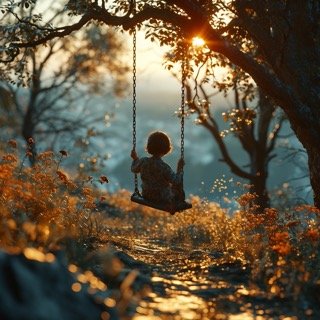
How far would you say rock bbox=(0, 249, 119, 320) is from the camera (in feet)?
14.6

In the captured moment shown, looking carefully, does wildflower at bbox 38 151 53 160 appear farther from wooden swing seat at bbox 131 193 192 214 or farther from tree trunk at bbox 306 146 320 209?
tree trunk at bbox 306 146 320 209

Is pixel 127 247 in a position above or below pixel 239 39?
below

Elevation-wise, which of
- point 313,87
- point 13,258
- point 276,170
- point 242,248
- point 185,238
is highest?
point 276,170

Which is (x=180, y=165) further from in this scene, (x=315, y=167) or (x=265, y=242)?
(x=265, y=242)

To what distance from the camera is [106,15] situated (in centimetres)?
1061

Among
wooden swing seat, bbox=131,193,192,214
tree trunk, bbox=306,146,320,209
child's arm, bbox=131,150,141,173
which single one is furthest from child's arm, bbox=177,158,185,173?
tree trunk, bbox=306,146,320,209

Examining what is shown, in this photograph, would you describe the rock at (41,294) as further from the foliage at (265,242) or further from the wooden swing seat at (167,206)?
the wooden swing seat at (167,206)

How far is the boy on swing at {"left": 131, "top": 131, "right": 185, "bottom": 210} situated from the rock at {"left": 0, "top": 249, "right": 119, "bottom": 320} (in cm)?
591

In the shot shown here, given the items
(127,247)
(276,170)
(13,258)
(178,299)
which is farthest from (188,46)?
(276,170)

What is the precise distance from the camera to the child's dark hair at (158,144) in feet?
37.9

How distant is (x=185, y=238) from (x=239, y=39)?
4.55 meters

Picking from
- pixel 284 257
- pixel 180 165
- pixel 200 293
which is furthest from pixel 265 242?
pixel 180 165

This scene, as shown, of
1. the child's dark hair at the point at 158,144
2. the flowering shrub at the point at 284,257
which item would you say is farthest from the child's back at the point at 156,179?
the flowering shrub at the point at 284,257

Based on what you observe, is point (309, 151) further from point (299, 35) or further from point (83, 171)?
point (83, 171)
